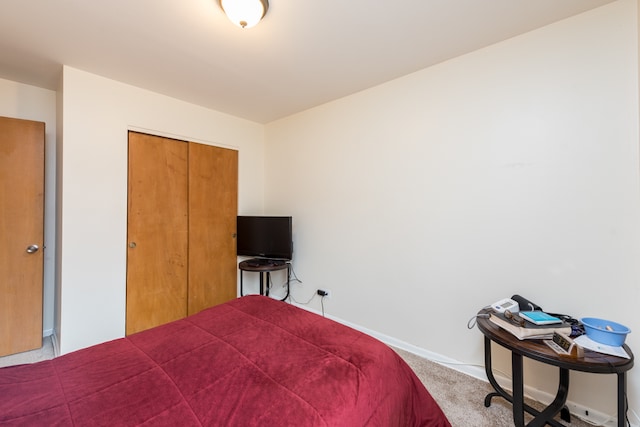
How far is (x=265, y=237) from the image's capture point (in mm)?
3129

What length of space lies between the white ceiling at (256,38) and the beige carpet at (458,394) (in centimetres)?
246

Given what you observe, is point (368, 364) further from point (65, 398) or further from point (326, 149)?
point (326, 149)

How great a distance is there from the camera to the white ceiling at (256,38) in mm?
1521

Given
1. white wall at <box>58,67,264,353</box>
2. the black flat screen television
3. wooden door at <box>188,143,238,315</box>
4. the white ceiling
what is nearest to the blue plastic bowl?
the white ceiling

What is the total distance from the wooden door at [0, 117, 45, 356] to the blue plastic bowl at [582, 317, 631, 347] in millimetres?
4087

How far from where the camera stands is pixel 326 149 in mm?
2926

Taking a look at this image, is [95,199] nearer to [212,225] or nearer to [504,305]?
[212,225]

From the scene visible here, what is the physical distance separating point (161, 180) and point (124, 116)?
654 mm

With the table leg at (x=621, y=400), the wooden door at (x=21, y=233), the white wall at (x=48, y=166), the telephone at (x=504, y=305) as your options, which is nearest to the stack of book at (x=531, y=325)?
the telephone at (x=504, y=305)

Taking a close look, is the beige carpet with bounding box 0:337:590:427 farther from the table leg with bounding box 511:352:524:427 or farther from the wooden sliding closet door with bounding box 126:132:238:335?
the wooden sliding closet door with bounding box 126:132:238:335

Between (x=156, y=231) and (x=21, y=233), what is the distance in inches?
40.5

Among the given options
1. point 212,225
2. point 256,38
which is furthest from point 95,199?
point 256,38

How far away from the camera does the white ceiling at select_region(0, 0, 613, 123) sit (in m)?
1.52

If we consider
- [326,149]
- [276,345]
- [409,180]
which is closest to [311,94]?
[326,149]
